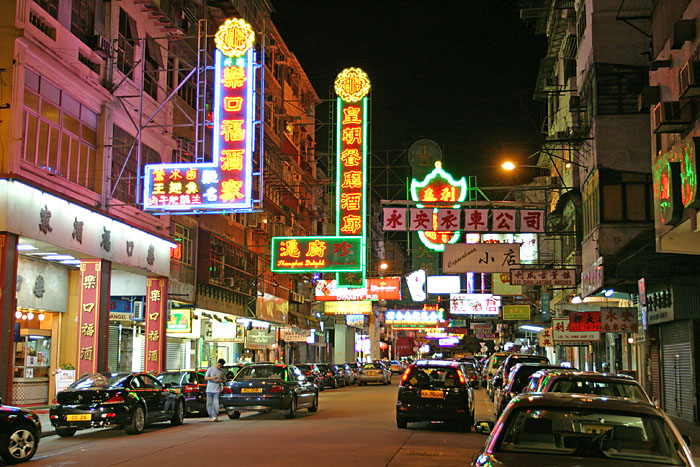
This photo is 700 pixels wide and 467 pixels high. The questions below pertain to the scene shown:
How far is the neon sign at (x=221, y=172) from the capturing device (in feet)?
84.0

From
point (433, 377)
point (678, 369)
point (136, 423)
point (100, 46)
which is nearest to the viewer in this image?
point (136, 423)

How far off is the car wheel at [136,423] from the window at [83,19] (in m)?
12.2

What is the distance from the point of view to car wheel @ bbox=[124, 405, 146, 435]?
18.1m

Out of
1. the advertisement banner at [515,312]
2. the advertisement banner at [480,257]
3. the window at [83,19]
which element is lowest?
the advertisement banner at [515,312]

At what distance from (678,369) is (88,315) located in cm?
1846

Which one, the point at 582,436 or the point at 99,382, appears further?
the point at 99,382

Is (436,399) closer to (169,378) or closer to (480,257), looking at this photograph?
(169,378)

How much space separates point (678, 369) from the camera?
80.2ft

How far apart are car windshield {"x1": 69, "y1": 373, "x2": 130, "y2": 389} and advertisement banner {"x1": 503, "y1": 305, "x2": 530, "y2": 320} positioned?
139 ft

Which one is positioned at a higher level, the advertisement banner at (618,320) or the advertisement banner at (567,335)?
the advertisement banner at (618,320)

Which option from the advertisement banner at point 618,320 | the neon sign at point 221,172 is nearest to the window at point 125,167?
the neon sign at point 221,172

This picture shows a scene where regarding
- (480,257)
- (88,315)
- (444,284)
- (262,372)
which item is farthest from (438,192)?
(444,284)

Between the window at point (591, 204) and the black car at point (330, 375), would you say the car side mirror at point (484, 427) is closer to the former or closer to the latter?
the window at point (591, 204)

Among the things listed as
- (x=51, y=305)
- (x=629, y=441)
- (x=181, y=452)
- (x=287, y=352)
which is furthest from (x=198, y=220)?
(x=629, y=441)
